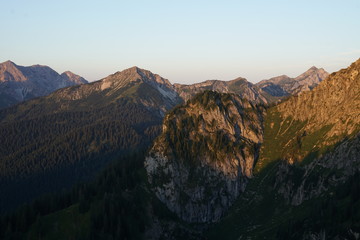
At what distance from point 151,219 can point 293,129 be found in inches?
3832

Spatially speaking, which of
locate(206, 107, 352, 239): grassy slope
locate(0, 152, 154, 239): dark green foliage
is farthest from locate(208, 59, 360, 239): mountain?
locate(0, 152, 154, 239): dark green foliage

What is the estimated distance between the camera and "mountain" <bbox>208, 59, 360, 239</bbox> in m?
122

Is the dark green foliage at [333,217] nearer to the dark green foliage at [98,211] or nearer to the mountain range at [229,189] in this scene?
the mountain range at [229,189]

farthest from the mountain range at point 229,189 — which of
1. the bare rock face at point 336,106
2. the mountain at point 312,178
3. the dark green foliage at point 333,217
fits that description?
the bare rock face at point 336,106

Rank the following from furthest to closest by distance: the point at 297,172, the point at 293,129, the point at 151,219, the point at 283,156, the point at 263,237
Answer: the point at 293,129 < the point at 283,156 < the point at 297,172 < the point at 151,219 < the point at 263,237

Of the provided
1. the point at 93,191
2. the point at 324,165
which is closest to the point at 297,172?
the point at 324,165

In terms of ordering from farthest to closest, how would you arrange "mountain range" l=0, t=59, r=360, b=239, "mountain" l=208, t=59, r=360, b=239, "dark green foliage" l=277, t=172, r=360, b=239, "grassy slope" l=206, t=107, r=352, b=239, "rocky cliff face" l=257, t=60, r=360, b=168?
"rocky cliff face" l=257, t=60, r=360, b=168 → "grassy slope" l=206, t=107, r=352, b=239 → "mountain range" l=0, t=59, r=360, b=239 → "mountain" l=208, t=59, r=360, b=239 → "dark green foliage" l=277, t=172, r=360, b=239

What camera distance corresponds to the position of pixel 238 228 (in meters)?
157

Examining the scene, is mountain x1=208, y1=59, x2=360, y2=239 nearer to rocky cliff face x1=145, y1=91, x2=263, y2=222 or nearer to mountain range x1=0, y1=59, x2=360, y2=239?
mountain range x1=0, y1=59, x2=360, y2=239

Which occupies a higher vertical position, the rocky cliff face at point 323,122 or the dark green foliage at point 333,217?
the rocky cliff face at point 323,122

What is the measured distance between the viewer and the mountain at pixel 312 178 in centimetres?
12162

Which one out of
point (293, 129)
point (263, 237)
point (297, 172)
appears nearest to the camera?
point (263, 237)

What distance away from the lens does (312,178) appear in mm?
150125

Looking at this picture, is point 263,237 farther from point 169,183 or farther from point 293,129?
point 293,129
